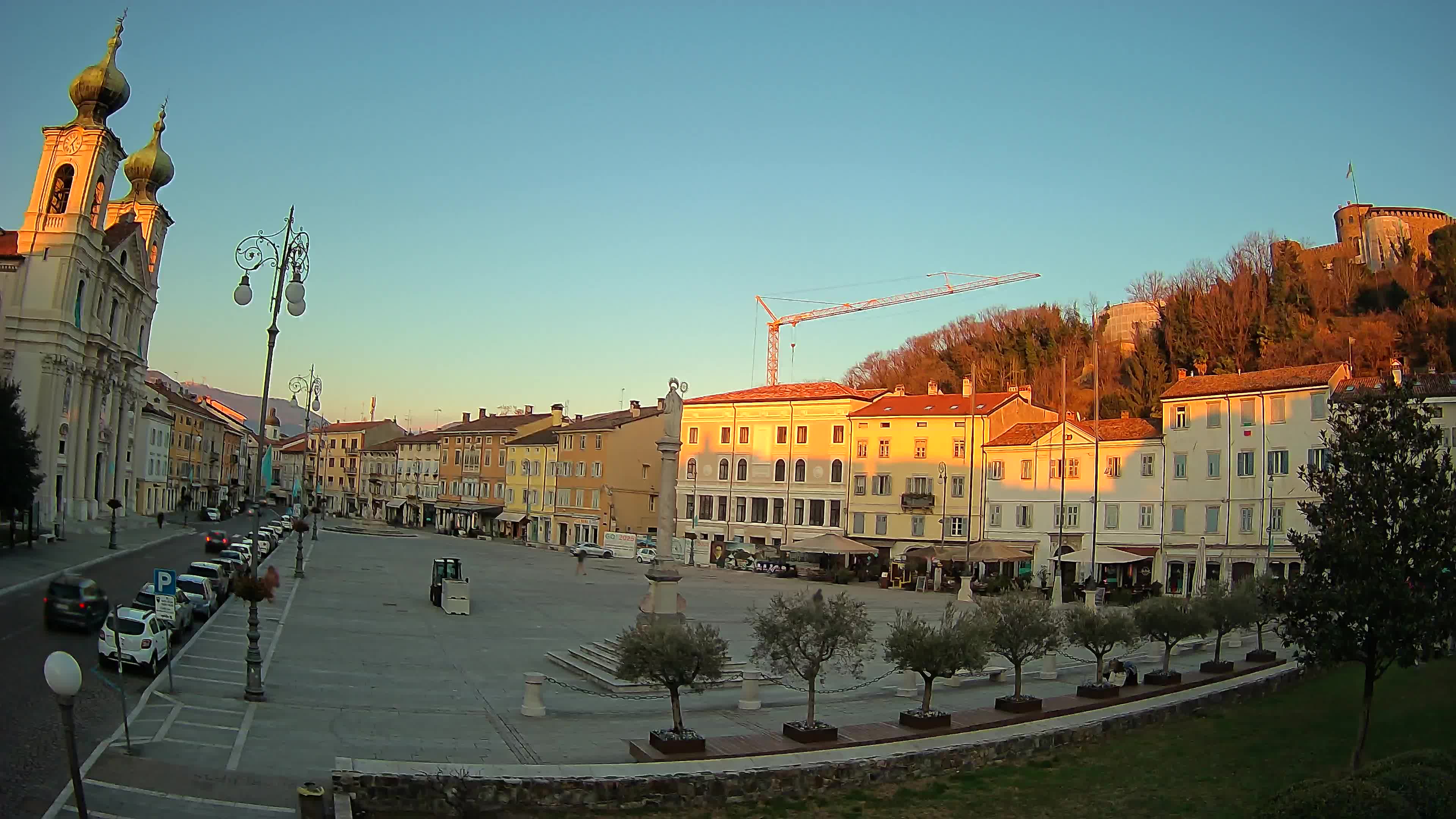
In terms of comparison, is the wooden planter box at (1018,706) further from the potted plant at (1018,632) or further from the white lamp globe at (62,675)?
the white lamp globe at (62,675)

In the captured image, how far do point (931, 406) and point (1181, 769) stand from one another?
51.4 metres

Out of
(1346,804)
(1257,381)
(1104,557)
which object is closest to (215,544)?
(1104,557)

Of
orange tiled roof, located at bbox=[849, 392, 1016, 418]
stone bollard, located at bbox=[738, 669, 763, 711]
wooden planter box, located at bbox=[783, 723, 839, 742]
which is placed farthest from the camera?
orange tiled roof, located at bbox=[849, 392, 1016, 418]

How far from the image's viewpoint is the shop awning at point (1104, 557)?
5059cm

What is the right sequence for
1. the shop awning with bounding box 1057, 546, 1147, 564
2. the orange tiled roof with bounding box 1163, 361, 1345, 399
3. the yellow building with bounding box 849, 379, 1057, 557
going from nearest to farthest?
the orange tiled roof with bounding box 1163, 361, 1345, 399, the shop awning with bounding box 1057, 546, 1147, 564, the yellow building with bounding box 849, 379, 1057, 557

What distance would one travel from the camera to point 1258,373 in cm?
5159

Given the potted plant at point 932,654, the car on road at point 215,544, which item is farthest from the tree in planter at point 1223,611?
the car on road at point 215,544

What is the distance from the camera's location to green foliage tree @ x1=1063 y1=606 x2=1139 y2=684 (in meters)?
22.4

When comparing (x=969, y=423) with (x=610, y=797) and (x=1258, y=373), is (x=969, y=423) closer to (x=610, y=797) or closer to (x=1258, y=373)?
(x=1258, y=373)

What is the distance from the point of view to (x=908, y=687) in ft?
74.9

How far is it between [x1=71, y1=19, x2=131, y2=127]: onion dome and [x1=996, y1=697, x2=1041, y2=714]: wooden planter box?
68.1 metres

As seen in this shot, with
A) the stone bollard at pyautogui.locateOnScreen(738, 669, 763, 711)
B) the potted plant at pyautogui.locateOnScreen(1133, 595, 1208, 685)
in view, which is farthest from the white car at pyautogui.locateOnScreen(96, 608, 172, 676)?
the potted plant at pyautogui.locateOnScreen(1133, 595, 1208, 685)

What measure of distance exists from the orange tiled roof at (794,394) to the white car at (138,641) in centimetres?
5151

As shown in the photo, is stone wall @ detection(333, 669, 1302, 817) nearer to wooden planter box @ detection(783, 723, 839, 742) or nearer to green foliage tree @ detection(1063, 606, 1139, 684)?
wooden planter box @ detection(783, 723, 839, 742)
